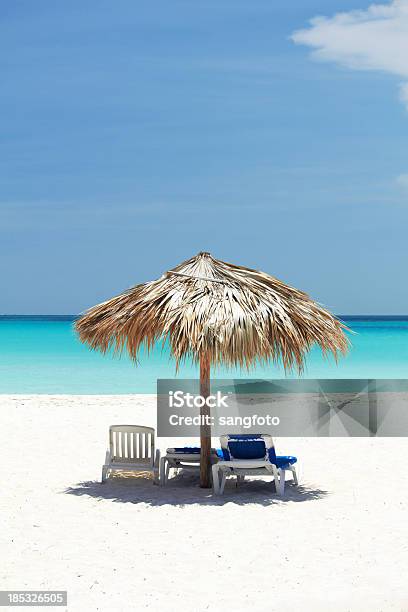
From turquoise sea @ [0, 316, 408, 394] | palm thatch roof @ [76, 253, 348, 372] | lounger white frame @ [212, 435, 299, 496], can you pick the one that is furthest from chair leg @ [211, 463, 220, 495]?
turquoise sea @ [0, 316, 408, 394]

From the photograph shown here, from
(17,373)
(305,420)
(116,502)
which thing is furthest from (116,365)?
(116,502)

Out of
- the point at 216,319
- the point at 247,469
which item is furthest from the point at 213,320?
the point at 247,469

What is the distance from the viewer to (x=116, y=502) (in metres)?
6.86

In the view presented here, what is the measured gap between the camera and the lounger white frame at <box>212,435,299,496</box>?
7031 mm

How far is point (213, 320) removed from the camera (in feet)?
22.1

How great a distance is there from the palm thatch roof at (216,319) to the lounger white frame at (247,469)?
0.88 m

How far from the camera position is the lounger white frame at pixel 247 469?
7.03 meters

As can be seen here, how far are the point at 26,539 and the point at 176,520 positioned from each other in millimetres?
1217

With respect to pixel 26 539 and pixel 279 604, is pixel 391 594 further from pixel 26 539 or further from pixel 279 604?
pixel 26 539

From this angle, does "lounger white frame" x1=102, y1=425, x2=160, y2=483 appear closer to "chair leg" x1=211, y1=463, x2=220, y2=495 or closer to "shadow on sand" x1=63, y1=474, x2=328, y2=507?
"shadow on sand" x1=63, y1=474, x2=328, y2=507

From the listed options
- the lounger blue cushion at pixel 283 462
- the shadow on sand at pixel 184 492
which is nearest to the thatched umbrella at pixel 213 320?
the shadow on sand at pixel 184 492

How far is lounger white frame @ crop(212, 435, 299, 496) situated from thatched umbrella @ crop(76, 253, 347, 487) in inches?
13.9

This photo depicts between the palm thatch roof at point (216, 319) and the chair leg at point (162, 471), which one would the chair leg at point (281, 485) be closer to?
the palm thatch roof at point (216, 319)

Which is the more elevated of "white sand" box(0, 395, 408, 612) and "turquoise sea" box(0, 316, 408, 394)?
"turquoise sea" box(0, 316, 408, 394)
